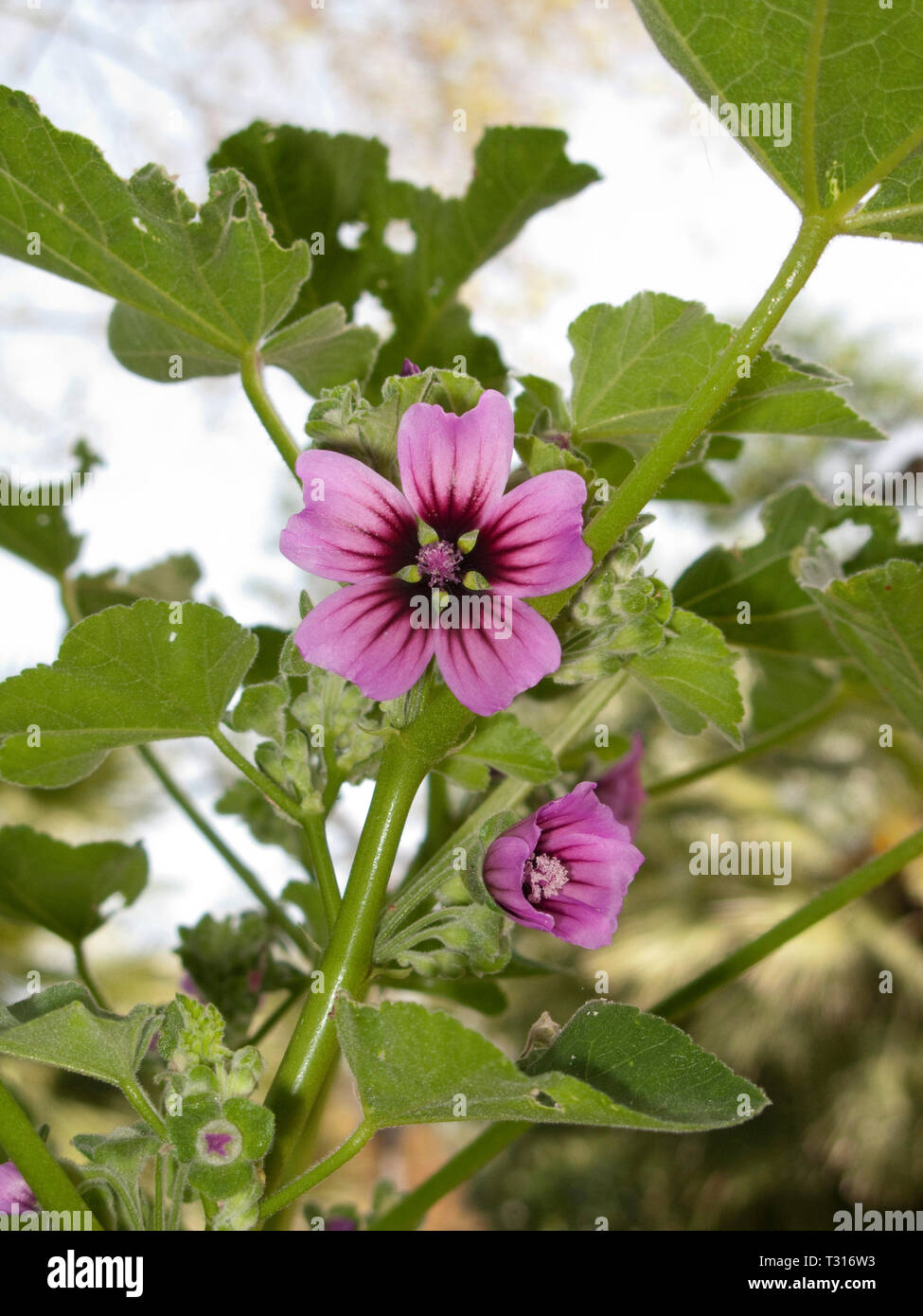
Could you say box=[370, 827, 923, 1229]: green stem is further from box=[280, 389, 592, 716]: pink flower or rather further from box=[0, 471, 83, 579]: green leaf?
box=[0, 471, 83, 579]: green leaf

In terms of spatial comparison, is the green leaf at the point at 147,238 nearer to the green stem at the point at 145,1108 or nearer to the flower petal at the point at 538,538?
the flower petal at the point at 538,538

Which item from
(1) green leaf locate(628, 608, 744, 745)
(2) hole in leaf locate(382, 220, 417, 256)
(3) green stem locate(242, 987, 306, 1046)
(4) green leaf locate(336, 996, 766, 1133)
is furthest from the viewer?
(2) hole in leaf locate(382, 220, 417, 256)

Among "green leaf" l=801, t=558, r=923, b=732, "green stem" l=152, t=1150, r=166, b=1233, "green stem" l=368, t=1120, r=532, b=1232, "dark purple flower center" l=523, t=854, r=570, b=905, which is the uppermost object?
"green leaf" l=801, t=558, r=923, b=732

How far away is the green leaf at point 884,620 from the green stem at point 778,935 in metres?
0.07

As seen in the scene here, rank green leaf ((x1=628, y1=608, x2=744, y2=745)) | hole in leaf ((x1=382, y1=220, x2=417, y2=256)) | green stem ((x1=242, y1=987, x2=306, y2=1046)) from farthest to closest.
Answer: hole in leaf ((x1=382, y1=220, x2=417, y2=256)) < green stem ((x1=242, y1=987, x2=306, y2=1046)) < green leaf ((x1=628, y1=608, x2=744, y2=745))

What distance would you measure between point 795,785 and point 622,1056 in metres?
4.50

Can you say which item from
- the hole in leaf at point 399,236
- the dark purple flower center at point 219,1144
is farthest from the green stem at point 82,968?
the hole in leaf at point 399,236

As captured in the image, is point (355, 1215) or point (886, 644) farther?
point (355, 1215)

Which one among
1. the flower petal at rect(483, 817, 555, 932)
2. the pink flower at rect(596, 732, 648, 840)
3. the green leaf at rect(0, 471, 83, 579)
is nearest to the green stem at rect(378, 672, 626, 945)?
the flower petal at rect(483, 817, 555, 932)

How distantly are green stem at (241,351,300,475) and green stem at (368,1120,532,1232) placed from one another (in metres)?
0.25

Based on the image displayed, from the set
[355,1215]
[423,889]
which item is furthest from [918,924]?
[423,889]

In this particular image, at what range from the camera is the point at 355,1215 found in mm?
583

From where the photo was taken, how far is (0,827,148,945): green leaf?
0.54 metres
